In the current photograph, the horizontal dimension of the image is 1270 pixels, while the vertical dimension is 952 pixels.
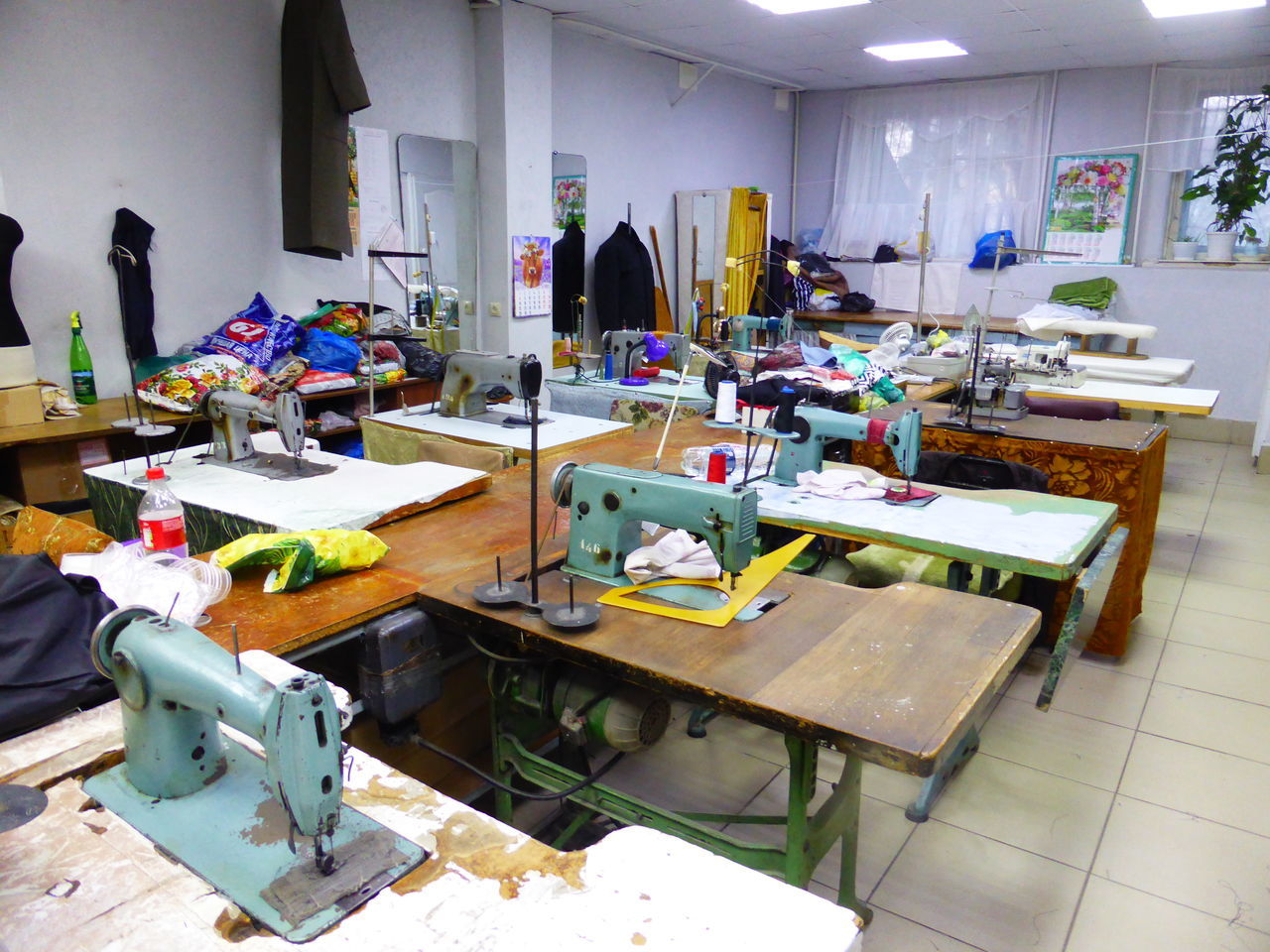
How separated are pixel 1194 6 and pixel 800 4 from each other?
2167mm

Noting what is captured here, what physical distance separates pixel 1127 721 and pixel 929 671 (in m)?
1.71

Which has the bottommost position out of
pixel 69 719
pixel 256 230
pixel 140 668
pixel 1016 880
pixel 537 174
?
pixel 1016 880

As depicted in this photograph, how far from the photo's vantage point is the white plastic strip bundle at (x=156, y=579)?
59.6 inches

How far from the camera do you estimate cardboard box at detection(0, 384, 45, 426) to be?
120 inches

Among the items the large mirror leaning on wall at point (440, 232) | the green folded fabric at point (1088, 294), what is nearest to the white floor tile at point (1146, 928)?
the large mirror leaning on wall at point (440, 232)

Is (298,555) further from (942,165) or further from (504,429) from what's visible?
(942,165)

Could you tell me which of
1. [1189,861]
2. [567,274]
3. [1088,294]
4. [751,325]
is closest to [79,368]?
[751,325]

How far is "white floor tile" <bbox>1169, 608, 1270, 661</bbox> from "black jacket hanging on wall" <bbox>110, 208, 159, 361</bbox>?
4.26 m

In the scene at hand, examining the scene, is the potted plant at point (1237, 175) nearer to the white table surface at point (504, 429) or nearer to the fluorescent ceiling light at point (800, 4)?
the fluorescent ceiling light at point (800, 4)

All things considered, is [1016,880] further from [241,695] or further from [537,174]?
[537,174]

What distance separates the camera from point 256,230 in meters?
4.21

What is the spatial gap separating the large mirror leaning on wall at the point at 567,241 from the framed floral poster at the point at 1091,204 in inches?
148

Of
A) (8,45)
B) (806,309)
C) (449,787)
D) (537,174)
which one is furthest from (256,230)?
(806,309)

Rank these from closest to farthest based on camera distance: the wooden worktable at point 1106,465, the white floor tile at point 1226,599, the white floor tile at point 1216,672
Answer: the white floor tile at point 1216,672, the wooden worktable at point 1106,465, the white floor tile at point 1226,599
